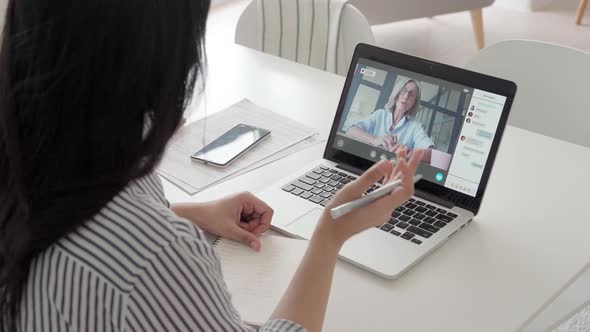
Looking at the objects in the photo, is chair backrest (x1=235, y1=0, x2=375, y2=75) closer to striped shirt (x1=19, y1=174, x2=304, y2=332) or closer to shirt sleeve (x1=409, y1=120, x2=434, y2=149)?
shirt sleeve (x1=409, y1=120, x2=434, y2=149)

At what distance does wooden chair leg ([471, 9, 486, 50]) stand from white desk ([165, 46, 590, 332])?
2.57 meters

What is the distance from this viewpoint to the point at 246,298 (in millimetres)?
1014

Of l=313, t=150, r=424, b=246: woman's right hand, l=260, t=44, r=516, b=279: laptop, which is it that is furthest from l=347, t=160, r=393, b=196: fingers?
l=260, t=44, r=516, b=279: laptop

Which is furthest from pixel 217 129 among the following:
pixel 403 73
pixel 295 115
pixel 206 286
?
pixel 206 286

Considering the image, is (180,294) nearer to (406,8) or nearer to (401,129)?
(401,129)

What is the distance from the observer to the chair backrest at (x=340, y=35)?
1.99m

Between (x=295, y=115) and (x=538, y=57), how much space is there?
0.64 meters

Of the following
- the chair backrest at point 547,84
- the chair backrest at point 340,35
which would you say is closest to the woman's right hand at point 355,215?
the chair backrest at point 547,84

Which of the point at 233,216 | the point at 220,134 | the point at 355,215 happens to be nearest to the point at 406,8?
the point at 220,134

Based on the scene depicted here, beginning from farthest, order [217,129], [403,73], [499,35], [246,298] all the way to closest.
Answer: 1. [499,35]
2. [217,129]
3. [403,73]
4. [246,298]

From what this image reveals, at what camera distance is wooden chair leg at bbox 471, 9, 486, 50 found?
3967 millimetres

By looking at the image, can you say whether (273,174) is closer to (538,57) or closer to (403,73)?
(403,73)

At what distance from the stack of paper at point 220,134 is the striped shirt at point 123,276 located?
1.83 ft

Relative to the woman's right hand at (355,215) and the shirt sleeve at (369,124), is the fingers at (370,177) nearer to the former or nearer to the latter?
the woman's right hand at (355,215)
